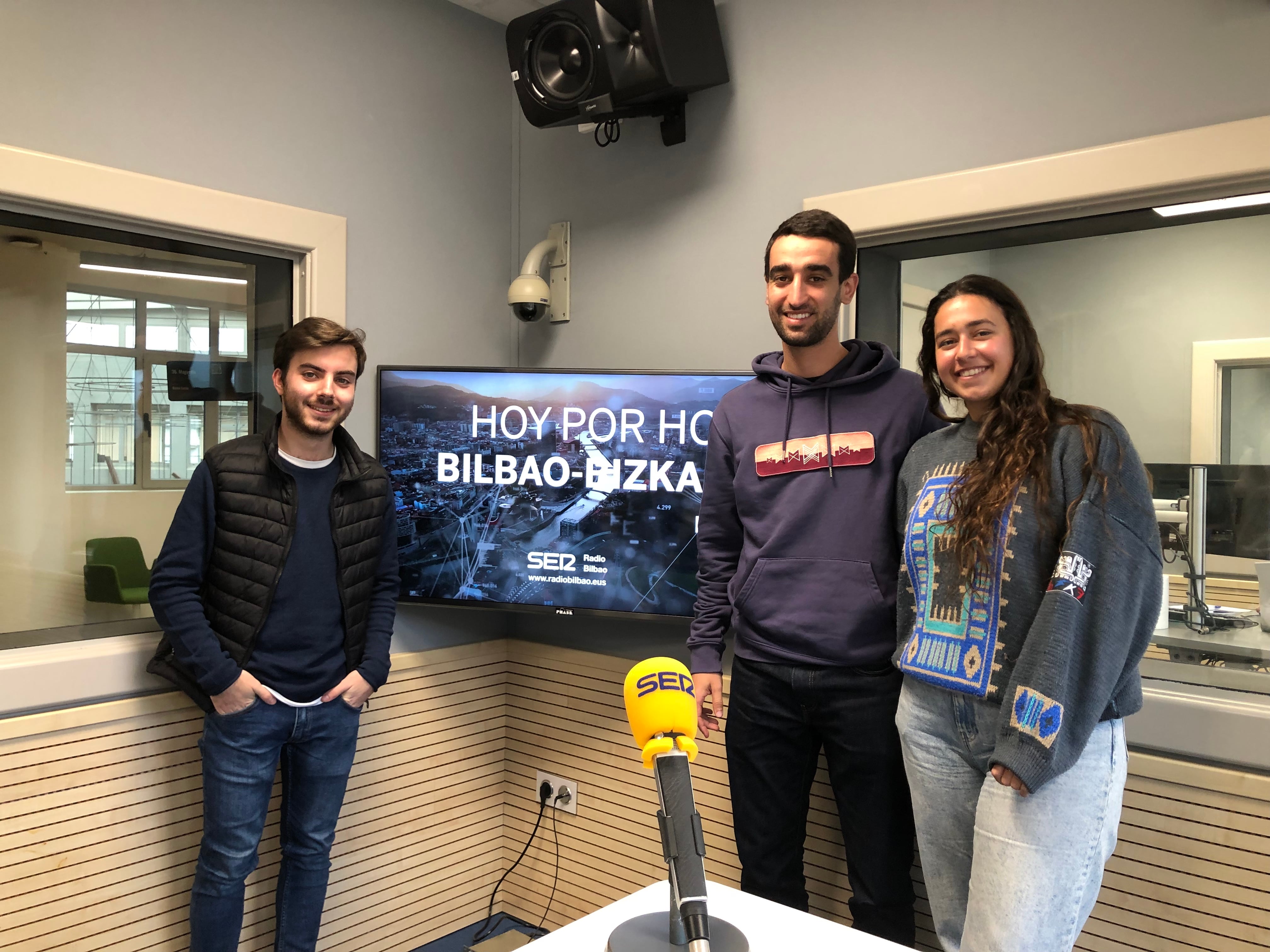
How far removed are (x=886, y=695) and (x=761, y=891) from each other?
53cm

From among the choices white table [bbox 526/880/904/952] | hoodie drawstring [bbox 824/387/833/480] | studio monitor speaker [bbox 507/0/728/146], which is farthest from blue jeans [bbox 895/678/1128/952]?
studio monitor speaker [bbox 507/0/728/146]

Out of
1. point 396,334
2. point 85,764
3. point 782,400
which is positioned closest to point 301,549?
point 85,764

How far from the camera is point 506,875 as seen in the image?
3.09 m

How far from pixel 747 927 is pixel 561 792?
6.45 ft

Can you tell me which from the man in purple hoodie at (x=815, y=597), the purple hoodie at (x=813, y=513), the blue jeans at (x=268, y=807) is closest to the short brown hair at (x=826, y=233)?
the man in purple hoodie at (x=815, y=597)

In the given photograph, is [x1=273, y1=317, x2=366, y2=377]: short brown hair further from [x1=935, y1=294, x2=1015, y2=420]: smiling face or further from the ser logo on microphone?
the ser logo on microphone

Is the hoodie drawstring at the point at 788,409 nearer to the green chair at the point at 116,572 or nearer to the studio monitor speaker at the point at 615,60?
the studio monitor speaker at the point at 615,60

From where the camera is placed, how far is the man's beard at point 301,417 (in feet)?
6.97

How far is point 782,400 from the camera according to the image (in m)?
2.00

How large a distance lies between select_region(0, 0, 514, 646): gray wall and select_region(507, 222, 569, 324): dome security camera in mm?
192

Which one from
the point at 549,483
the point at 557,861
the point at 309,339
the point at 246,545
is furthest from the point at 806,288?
the point at 557,861

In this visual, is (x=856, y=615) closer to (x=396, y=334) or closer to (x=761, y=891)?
(x=761, y=891)

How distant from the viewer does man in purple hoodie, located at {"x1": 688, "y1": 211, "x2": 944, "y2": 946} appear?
183 centimetres

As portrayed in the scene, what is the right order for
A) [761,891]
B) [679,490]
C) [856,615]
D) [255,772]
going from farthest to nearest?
[679,490] → [255,772] → [761,891] → [856,615]
